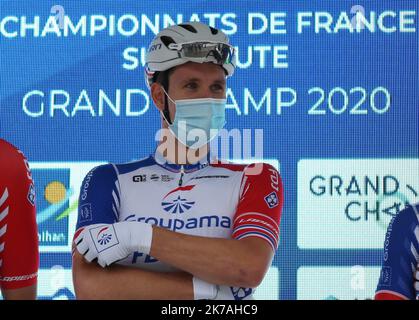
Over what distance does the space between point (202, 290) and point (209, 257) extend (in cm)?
12

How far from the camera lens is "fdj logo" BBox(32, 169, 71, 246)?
489 cm

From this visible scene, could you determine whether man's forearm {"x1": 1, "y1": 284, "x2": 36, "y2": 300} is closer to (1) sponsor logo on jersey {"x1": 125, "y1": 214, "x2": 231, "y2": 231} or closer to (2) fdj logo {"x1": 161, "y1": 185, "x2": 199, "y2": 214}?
(1) sponsor logo on jersey {"x1": 125, "y1": 214, "x2": 231, "y2": 231}

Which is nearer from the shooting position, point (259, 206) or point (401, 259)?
point (401, 259)

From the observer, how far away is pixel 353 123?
16.1 ft

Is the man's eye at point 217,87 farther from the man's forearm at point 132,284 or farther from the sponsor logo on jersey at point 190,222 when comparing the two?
the man's forearm at point 132,284

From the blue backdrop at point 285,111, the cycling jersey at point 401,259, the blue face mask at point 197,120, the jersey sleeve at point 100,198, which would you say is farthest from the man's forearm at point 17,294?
the blue backdrop at point 285,111

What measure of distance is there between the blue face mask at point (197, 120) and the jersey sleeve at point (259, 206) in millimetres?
198

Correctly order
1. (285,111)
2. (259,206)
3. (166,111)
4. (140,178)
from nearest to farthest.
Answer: (259,206) → (140,178) → (166,111) → (285,111)

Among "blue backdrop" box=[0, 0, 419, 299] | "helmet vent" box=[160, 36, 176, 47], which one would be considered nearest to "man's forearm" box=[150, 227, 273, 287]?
"helmet vent" box=[160, 36, 176, 47]

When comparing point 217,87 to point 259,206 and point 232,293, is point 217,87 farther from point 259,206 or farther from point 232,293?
point 232,293

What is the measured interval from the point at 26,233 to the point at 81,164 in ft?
7.01

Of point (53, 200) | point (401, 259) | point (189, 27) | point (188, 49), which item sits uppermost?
point (189, 27)

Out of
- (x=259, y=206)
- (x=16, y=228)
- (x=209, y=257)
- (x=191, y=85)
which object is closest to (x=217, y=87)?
(x=191, y=85)

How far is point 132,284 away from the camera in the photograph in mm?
2939
